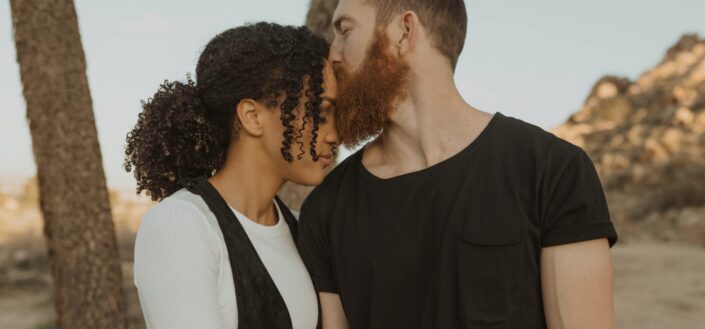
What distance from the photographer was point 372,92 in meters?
2.64

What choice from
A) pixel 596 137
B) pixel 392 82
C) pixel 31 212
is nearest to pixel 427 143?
pixel 392 82

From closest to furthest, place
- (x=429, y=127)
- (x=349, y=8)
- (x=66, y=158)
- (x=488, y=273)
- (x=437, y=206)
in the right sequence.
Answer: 1. (x=488, y=273)
2. (x=437, y=206)
3. (x=429, y=127)
4. (x=349, y=8)
5. (x=66, y=158)

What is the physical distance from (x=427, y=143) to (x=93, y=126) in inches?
133

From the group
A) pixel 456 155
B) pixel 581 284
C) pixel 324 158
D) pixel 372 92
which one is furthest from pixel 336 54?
pixel 581 284

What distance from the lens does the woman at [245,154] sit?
8.00ft

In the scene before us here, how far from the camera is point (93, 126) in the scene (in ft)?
A: 17.6

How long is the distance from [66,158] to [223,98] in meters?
2.96

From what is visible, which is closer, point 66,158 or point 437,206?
point 437,206

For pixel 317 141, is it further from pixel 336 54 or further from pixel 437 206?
pixel 437 206

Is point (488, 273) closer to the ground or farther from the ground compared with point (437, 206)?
closer to the ground

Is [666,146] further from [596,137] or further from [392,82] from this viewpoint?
[392,82]

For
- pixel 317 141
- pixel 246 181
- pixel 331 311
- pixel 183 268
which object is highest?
pixel 317 141

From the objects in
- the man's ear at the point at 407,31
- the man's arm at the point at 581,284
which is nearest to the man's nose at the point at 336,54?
the man's ear at the point at 407,31

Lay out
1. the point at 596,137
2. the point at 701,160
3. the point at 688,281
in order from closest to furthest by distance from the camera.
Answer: the point at 688,281
the point at 701,160
the point at 596,137
